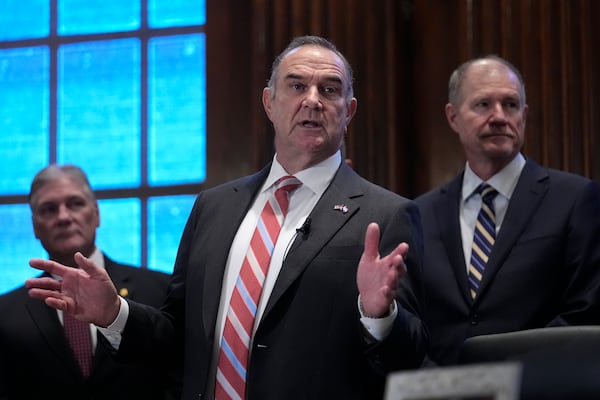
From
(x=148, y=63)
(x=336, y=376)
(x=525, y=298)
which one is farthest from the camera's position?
(x=148, y=63)

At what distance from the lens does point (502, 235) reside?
354 centimetres

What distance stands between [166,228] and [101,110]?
613 mm

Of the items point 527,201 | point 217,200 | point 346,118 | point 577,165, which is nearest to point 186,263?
point 217,200

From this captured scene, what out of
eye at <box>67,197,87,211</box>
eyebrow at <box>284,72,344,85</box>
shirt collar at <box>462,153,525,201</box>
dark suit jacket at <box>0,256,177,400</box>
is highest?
eyebrow at <box>284,72,344,85</box>

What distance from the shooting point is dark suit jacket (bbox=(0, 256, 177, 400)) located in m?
3.76

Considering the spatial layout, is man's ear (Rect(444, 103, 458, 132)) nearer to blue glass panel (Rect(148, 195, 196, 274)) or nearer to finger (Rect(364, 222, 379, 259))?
blue glass panel (Rect(148, 195, 196, 274))

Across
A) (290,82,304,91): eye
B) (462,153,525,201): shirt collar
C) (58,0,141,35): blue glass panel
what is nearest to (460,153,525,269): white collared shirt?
(462,153,525,201): shirt collar

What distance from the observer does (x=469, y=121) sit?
3885 mm

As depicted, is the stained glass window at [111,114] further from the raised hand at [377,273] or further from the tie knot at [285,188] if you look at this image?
the raised hand at [377,273]

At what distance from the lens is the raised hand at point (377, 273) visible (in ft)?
8.11

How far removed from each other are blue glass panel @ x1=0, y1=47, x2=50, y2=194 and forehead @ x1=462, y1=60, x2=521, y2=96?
6.36 feet

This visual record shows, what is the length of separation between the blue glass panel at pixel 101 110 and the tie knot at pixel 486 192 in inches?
64.1

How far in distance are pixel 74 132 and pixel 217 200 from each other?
74.8 inches

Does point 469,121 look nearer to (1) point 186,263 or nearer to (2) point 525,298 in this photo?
(2) point 525,298
